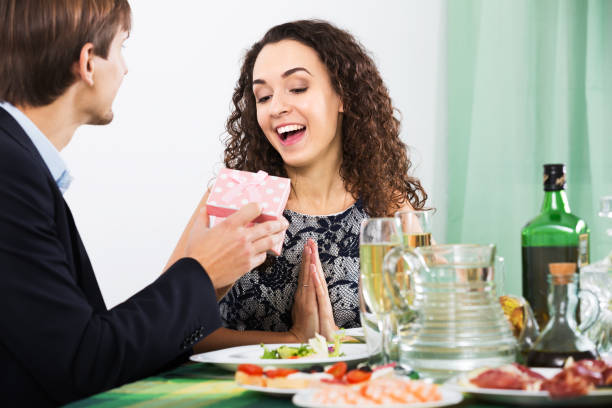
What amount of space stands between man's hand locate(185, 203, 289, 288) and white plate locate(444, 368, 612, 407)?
0.52m

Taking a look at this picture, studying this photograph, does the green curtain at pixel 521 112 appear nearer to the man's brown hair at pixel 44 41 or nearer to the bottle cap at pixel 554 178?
the bottle cap at pixel 554 178

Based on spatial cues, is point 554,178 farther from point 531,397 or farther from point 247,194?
point 247,194

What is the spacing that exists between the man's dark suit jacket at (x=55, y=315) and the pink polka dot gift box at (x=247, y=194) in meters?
0.27

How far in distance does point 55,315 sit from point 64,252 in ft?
0.46

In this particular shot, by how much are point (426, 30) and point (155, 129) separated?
1.34 metres

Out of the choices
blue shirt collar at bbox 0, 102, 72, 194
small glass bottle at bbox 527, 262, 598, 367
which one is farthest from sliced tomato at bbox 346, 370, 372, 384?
blue shirt collar at bbox 0, 102, 72, 194

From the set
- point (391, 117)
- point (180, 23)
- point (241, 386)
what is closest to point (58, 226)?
point (241, 386)

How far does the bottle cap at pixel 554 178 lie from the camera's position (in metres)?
1.08

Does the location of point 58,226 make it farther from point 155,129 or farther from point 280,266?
point 155,129

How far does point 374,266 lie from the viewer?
1.09 metres

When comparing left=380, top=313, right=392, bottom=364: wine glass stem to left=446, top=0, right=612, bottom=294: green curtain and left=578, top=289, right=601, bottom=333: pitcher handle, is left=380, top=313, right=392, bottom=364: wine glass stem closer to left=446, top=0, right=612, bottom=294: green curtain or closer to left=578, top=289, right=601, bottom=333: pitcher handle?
left=578, top=289, right=601, bottom=333: pitcher handle

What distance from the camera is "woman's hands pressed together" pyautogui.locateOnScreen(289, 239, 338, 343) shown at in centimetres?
164

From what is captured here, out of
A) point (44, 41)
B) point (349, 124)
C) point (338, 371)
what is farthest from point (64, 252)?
point (349, 124)

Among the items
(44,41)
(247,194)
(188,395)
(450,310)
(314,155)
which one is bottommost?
(188,395)
